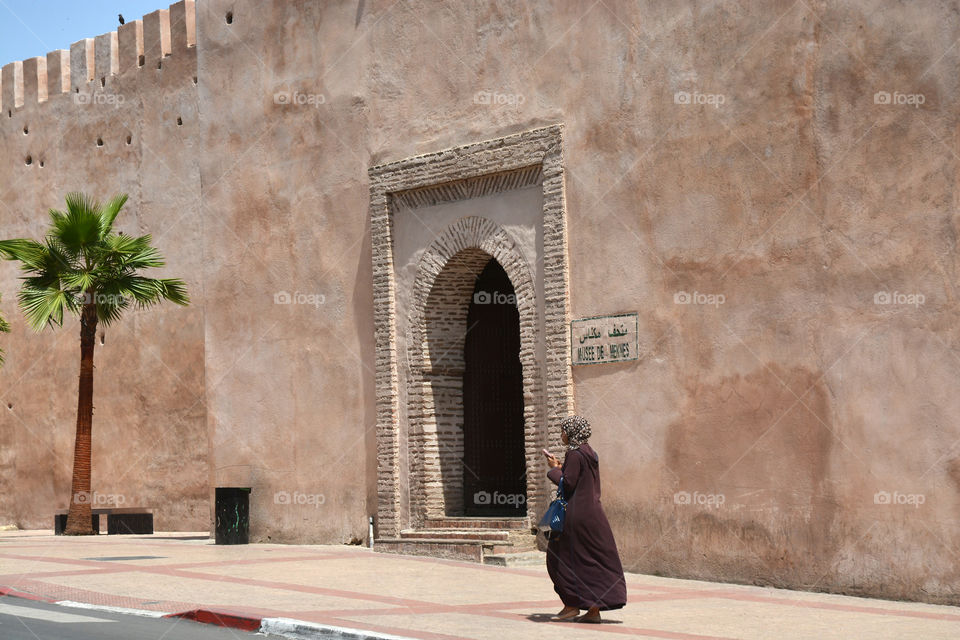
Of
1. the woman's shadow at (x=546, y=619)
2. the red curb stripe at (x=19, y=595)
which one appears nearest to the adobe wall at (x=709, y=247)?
the woman's shadow at (x=546, y=619)

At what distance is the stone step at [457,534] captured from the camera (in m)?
13.4

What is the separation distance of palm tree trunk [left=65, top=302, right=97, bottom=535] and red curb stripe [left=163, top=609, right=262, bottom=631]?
32.1 feet

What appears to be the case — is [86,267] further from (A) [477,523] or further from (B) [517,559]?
(B) [517,559]

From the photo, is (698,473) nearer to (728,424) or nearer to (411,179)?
(728,424)

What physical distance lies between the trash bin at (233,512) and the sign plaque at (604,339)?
512 centimetres

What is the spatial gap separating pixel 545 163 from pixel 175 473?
9229 millimetres

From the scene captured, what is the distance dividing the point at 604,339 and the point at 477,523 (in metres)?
2.60

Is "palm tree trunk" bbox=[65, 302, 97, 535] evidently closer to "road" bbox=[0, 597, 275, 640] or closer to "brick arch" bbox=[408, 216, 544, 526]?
"brick arch" bbox=[408, 216, 544, 526]

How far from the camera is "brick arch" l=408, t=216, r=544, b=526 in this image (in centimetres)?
1456

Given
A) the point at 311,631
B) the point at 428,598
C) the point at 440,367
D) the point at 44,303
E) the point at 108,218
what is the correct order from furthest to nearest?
the point at 108,218 < the point at 44,303 < the point at 440,367 < the point at 428,598 < the point at 311,631

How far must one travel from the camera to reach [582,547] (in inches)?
355

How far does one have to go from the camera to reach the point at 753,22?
1167cm

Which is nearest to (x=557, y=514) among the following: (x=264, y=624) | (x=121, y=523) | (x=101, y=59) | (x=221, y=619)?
(x=264, y=624)

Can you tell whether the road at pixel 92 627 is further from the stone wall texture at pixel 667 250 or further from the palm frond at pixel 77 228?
the palm frond at pixel 77 228
